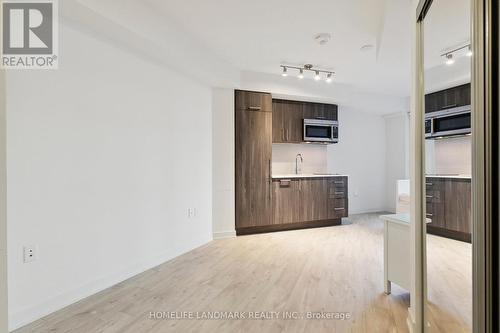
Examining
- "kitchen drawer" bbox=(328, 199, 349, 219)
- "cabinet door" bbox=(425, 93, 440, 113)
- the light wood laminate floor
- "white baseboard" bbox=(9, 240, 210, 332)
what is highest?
"cabinet door" bbox=(425, 93, 440, 113)

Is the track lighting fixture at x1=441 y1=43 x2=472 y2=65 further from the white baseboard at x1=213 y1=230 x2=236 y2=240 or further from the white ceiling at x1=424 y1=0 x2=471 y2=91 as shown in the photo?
the white baseboard at x1=213 y1=230 x2=236 y2=240

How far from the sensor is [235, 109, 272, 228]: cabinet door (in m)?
4.37

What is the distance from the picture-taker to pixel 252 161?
4.43 meters

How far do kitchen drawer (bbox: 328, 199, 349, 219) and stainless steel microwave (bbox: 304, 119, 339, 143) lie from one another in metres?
1.18

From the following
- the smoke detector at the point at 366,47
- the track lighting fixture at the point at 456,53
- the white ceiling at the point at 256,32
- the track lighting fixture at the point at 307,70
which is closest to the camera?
the track lighting fixture at the point at 456,53

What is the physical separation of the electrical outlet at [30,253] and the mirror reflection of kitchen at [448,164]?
2.63 m

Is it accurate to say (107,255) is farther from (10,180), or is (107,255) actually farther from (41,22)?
(41,22)

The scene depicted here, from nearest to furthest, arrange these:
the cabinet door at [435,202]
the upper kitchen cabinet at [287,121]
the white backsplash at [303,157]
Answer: the cabinet door at [435,202] < the upper kitchen cabinet at [287,121] < the white backsplash at [303,157]

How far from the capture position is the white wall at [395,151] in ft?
20.2

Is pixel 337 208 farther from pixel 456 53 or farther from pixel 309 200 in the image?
pixel 456 53

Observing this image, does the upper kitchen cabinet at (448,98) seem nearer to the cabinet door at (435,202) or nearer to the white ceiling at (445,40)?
the white ceiling at (445,40)

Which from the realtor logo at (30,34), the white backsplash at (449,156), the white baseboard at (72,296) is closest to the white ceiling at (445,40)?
the white backsplash at (449,156)

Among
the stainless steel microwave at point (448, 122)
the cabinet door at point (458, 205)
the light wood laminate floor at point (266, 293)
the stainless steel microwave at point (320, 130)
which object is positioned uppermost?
the stainless steel microwave at point (320, 130)

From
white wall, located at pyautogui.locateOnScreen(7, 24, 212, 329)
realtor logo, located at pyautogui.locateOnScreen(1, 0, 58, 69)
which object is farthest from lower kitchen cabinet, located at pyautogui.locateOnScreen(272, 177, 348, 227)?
realtor logo, located at pyautogui.locateOnScreen(1, 0, 58, 69)
